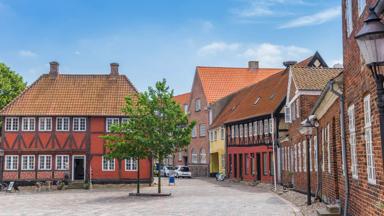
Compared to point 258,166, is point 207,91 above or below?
above

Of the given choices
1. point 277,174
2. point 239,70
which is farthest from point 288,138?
point 239,70

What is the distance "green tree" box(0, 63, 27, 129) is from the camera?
43.9m

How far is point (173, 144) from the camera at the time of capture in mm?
27484

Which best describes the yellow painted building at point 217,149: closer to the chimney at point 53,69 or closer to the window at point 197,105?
the window at point 197,105

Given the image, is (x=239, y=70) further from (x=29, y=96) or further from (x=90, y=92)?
(x=29, y=96)

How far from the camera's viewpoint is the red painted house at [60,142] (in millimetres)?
35906

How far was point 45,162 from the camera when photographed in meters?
36.1

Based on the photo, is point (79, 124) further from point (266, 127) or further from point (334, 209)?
point (334, 209)

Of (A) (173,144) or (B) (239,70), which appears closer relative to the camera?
(A) (173,144)

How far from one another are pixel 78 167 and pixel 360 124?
30.2 metres

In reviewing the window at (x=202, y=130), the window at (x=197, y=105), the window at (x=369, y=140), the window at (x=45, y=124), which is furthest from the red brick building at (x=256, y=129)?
the window at (x=369, y=140)

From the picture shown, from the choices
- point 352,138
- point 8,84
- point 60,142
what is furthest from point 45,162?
point 352,138

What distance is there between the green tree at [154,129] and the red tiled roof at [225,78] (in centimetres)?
2738

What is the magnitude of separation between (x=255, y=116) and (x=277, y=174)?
18.6ft
